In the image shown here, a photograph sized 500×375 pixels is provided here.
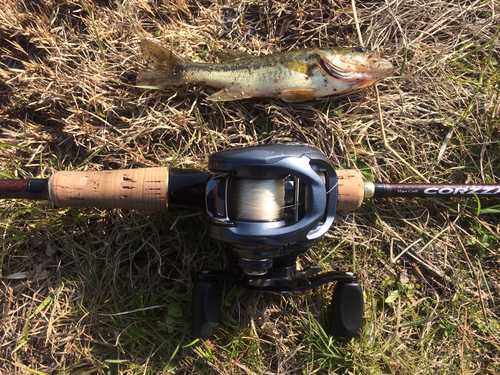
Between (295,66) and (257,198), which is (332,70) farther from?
(257,198)

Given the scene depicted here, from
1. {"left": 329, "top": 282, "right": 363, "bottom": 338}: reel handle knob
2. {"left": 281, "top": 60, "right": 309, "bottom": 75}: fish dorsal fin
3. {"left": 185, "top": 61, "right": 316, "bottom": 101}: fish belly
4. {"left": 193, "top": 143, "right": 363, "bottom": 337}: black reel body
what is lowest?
{"left": 329, "top": 282, "right": 363, "bottom": 338}: reel handle knob

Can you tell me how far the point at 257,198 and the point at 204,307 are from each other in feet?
2.45

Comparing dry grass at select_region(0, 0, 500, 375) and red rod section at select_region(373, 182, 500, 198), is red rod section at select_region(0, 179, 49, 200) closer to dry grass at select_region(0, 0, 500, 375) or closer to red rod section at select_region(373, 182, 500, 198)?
dry grass at select_region(0, 0, 500, 375)

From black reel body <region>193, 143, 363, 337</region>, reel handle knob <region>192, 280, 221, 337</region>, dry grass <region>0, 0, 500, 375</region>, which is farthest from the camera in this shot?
dry grass <region>0, 0, 500, 375</region>

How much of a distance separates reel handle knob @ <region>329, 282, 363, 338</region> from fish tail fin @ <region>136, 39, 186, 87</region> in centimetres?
161

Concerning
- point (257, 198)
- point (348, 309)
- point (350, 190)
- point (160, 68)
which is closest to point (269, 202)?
point (257, 198)

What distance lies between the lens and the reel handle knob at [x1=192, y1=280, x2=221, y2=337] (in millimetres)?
1711

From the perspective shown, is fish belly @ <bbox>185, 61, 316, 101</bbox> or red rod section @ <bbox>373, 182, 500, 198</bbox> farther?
fish belly @ <bbox>185, 61, 316, 101</bbox>

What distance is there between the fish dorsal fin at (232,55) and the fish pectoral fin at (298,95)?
35 centimetres

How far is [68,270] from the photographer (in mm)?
1988

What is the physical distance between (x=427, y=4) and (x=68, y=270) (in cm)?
300

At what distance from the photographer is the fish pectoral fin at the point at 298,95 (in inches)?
79.4

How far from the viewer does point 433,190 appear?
176 centimetres

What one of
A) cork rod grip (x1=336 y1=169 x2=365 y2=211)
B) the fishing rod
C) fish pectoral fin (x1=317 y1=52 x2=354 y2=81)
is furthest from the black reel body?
fish pectoral fin (x1=317 y1=52 x2=354 y2=81)
